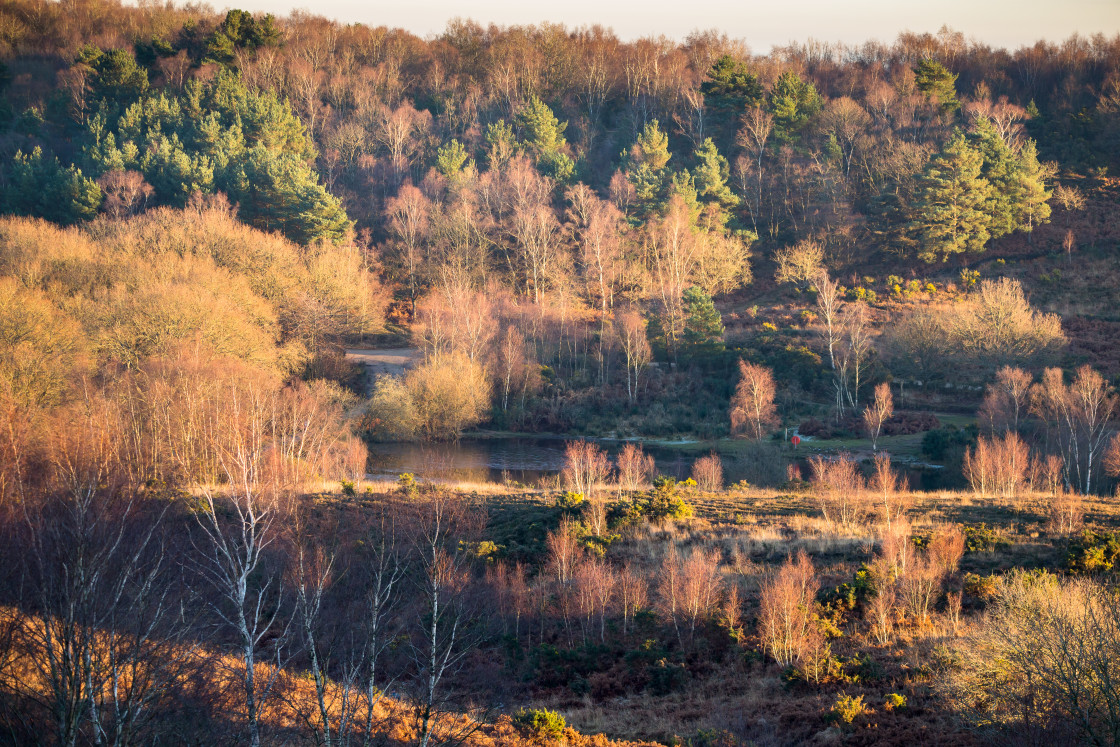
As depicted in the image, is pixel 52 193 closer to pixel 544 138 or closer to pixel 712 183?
pixel 544 138

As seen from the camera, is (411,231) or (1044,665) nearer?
(1044,665)

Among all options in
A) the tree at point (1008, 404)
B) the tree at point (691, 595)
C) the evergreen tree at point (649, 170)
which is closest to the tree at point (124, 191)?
the evergreen tree at point (649, 170)

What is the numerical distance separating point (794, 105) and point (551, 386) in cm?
3753

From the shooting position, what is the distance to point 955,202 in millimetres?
57562

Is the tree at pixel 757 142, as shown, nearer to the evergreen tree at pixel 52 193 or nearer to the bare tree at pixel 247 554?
the bare tree at pixel 247 554

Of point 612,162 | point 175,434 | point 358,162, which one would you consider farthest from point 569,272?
point 175,434

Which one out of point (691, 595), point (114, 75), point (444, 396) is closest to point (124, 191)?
point (114, 75)

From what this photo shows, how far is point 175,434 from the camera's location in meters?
31.8

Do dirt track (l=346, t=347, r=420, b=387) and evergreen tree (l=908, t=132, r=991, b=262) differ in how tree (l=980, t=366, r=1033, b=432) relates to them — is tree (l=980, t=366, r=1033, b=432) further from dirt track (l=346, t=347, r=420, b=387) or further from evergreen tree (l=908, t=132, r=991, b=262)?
dirt track (l=346, t=347, r=420, b=387)

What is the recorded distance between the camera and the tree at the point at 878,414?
41.3m

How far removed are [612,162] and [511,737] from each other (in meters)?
67.5

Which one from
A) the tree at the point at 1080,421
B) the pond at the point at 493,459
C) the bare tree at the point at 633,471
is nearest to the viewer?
the bare tree at the point at 633,471

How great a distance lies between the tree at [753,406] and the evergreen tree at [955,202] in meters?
22.0

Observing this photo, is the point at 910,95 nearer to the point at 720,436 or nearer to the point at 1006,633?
the point at 720,436
